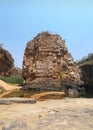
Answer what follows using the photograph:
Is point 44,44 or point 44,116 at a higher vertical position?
point 44,44

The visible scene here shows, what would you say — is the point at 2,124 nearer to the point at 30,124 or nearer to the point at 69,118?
the point at 30,124

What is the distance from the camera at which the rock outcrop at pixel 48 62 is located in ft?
63.7

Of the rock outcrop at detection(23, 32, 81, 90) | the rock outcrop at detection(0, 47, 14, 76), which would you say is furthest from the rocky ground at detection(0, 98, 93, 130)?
the rock outcrop at detection(0, 47, 14, 76)

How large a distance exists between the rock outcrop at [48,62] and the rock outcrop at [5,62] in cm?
1399

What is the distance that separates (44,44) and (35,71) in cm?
203

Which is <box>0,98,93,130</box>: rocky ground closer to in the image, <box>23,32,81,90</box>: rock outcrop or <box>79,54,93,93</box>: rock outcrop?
<box>23,32,81,90</box>: rock outcrop

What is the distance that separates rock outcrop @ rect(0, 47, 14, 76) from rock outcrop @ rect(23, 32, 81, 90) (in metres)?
14.0

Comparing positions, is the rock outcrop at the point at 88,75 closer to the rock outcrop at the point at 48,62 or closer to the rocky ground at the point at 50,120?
the rock outcrop at the point at 48,62

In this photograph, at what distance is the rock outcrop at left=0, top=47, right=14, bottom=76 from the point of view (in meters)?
34.8

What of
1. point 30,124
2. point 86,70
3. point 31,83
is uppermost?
point 86,70

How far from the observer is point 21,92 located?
57.1 feet

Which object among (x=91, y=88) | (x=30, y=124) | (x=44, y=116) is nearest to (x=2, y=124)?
(x=30, y=124)

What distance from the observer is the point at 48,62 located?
1973 centimetres

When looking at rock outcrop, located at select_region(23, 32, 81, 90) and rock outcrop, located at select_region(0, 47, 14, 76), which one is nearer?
rock outcrop, located at select_region(23, 32, 81, 90)
